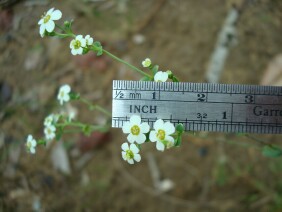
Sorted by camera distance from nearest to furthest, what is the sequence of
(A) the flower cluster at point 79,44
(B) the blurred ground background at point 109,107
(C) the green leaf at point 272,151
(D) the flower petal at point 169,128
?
(D) the flower petal at point 169,128, (A) the flower cluster at point 79,44, (C) the green leaf at point 272,151, (B) the blurred ground background at point 109,107

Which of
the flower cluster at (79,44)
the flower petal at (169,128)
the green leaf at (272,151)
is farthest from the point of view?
the green leaf at (272,151)

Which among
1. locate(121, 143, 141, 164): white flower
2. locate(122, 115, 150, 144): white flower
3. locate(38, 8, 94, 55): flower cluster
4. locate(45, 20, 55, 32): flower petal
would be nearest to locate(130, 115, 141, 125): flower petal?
locate(122, 115, 150, 144): white flower

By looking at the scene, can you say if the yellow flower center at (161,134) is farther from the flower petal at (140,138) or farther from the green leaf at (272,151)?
the green leaf at (272,151)

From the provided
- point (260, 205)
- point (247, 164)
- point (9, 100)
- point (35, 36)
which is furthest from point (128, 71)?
point (260, 205)

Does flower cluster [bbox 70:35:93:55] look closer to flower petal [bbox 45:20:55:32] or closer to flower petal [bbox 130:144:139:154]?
flower petal [bbox 45:20:55:32]

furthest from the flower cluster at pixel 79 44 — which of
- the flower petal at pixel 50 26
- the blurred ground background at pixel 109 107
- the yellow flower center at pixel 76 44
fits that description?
the blurred ground background at pixel 109 107

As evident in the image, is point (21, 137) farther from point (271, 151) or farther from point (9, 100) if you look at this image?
point (271, 151)
